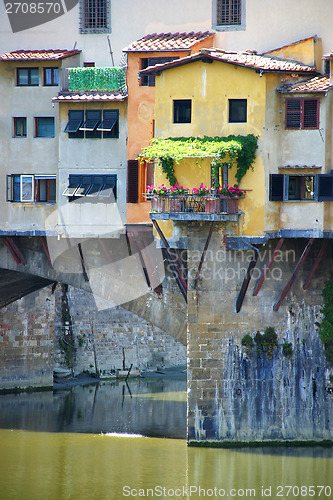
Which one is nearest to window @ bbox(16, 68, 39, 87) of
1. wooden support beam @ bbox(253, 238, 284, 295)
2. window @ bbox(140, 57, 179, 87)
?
window @ bbox(140, 57, 179, 87)

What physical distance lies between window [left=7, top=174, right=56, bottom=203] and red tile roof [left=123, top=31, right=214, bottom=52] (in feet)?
22.5

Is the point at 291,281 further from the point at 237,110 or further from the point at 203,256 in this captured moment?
the point at 237,110

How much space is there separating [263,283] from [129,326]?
750 inches

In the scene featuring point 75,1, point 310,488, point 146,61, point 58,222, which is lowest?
point 310,488

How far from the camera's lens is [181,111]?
145ft

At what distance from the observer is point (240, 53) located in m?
45.3

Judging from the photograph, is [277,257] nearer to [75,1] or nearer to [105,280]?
[105,280]

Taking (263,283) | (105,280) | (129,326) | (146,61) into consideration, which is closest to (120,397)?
(129,326)

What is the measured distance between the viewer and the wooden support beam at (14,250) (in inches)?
1973

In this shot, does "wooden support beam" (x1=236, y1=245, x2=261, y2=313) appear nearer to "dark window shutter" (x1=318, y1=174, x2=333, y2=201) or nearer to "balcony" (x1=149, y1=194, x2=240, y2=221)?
"balcony" (x1=149, y1=194, x2=240, y2=221)

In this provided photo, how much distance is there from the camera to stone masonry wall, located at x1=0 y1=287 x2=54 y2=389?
5862 centimetres

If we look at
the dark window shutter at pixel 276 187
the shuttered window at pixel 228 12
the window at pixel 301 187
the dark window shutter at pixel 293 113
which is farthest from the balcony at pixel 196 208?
the shuttered window at pixel 228 12

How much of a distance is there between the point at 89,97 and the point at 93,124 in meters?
1.17

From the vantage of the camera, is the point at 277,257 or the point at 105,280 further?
the point at 105,280
